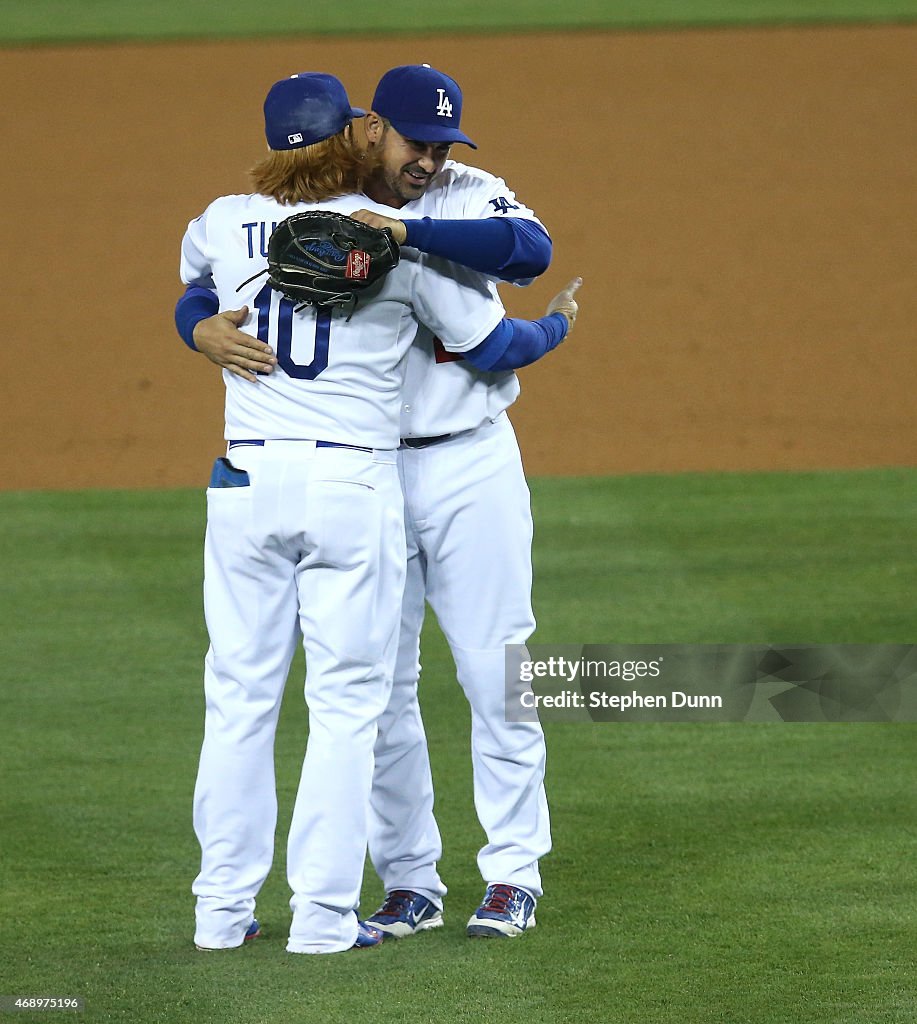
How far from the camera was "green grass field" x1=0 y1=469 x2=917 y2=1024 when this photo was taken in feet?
10.8

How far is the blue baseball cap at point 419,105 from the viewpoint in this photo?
11.1 ft

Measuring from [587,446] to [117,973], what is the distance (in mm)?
5642

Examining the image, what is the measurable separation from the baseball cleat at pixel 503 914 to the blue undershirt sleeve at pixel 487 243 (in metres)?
1.32

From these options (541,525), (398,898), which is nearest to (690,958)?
(398,898)

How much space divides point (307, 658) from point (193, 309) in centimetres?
82

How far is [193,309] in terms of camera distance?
3.61 metres

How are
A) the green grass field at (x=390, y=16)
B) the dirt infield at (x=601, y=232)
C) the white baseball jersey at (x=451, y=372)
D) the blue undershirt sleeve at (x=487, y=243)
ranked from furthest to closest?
1. the green grass field at (x=390, y=16)
2. the dirt infield at (x=601, y=232)
3. the white baseball jersey at (x=451, y=372)
4. the blue undershirt sleeve at (x=487, y=243)

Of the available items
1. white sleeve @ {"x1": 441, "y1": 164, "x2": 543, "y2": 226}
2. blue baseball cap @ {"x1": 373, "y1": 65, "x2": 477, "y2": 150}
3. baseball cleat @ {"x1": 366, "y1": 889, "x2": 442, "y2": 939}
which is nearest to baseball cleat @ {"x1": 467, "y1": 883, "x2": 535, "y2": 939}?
baseball cleat @ {"x1": 366, "y1": 889, "x2": 442, "y2": 939}

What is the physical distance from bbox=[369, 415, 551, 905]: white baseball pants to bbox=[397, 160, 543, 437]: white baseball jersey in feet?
0.16

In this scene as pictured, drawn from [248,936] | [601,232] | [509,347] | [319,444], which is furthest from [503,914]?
[601,232]

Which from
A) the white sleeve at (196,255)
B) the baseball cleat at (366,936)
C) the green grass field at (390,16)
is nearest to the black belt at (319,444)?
the white sleeve at (196,255)

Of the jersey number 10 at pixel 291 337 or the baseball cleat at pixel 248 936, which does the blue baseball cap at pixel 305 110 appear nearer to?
the jersey number 10 at pixel 291 337

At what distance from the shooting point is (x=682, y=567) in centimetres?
667

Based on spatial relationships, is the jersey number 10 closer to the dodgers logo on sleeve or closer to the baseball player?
the baseball player
